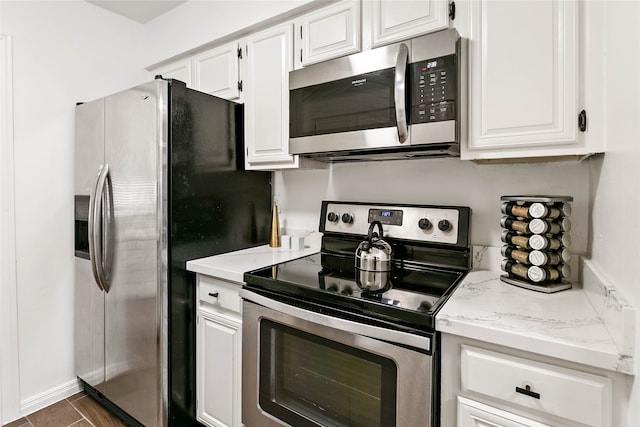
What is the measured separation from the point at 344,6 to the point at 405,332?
4.76ft

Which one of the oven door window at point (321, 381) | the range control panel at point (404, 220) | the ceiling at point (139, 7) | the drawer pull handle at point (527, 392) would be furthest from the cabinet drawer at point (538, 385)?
the ceiling at point (139, 7)

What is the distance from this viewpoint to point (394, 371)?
1.08 metres

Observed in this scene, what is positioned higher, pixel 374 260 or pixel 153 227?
pixel 153 227

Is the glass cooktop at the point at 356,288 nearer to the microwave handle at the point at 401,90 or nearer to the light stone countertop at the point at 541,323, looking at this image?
the light stone countertop at the point at 541,323

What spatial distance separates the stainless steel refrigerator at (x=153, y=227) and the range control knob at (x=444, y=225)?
111cm

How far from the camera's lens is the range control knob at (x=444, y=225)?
1.53m

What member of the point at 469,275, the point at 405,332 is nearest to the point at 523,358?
the point at 405,332

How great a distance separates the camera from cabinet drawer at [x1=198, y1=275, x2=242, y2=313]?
156 centimetres

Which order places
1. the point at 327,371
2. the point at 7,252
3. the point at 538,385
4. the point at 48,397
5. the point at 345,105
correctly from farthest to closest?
the point at 48,397, the point at 7,252, the point at 345,105, the point at 327,371, the point at 538,385

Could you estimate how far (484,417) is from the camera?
958mm

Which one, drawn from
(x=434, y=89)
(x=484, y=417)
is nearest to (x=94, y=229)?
(x=434, y=89)

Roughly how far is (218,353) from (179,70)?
189 cm

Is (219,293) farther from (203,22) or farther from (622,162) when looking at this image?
(203,22)

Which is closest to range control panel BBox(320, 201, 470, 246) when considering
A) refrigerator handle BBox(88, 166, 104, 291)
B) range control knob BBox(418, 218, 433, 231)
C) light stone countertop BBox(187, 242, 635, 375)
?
range control knob BBox(418, 218, 433, 231)
